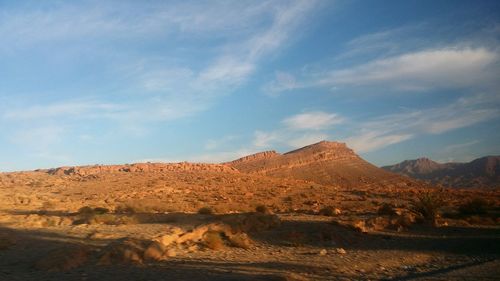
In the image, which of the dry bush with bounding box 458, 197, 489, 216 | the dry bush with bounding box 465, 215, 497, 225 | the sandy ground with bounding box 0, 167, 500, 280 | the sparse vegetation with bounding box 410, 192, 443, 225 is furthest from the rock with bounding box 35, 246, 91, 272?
the dry bush with bounding box 458, 197, 489, 216

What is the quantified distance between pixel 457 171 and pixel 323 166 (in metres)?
46.5

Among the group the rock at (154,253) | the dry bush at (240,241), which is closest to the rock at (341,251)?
the dry bush at (240,241)

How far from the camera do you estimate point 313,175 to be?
257 ft

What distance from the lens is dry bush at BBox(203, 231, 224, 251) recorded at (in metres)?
14.7

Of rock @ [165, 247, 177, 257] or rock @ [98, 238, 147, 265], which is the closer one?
rock @ [98, 238, 147, 265]

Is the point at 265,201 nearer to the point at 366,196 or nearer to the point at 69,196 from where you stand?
the point at 366,196

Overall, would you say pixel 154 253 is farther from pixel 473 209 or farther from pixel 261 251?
pixel 473 209

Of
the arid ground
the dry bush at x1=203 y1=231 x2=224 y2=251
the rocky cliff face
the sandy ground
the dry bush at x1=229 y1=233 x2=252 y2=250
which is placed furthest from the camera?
the rocky cliff face

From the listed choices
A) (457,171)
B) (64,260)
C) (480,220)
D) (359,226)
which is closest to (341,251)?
(359,226)

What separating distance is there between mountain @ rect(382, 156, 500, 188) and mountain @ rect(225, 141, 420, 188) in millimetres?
17243

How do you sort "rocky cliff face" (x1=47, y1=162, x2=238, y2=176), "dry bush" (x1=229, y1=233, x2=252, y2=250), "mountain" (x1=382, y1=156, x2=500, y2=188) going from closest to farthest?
"dry bush" (x1=229, y1=233, x2=252, y2=250) < "rocky cliff face" (x1=47, y1=162, x2=238, y2=176) < "mountain" (x1=382, y1=156, x2=500, y2=188)

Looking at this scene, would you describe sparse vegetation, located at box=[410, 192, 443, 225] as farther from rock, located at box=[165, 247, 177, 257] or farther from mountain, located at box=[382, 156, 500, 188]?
mountain, located at box=[382, 156, 500, 188]

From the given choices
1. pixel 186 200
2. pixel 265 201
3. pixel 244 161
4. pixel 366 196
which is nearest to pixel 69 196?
pixel 186 200

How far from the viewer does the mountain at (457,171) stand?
8700 centimetres
